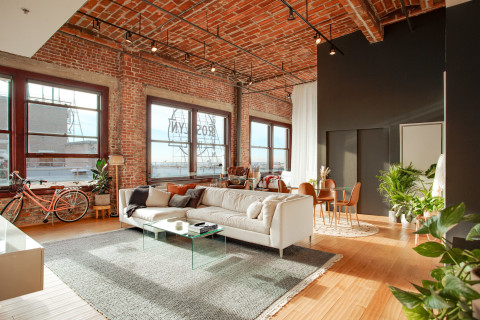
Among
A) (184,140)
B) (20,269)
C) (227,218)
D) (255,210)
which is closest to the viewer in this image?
(20,269)

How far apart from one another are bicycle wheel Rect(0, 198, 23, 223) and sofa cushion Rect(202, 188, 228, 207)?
11.5 feet

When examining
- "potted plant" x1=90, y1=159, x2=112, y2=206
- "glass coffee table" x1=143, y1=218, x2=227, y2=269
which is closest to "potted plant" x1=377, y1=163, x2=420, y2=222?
"glass coffee table" x1=143, y1=218, x2=227, y2=269

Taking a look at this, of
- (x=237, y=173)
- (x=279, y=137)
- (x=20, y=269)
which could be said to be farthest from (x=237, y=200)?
(x=279, y=137)

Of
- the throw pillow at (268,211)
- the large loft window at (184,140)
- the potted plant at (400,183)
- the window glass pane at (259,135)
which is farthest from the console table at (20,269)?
the window glass pane at (259,135)

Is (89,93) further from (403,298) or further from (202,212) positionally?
(403,298)

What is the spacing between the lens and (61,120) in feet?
19.3

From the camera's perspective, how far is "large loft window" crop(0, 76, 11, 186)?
516cm

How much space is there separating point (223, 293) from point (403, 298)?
6.00 feet

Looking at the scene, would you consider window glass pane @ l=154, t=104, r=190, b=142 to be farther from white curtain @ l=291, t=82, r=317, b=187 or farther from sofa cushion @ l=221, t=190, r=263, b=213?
white curtain @ l=291, t=82, r=317, b=187

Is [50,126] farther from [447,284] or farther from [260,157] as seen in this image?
[260,157]

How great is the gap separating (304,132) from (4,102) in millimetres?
8333

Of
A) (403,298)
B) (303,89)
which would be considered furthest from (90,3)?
(303,89)

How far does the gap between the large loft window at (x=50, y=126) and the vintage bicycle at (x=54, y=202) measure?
311 millimetres

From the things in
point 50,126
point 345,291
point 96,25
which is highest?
point 96,25
